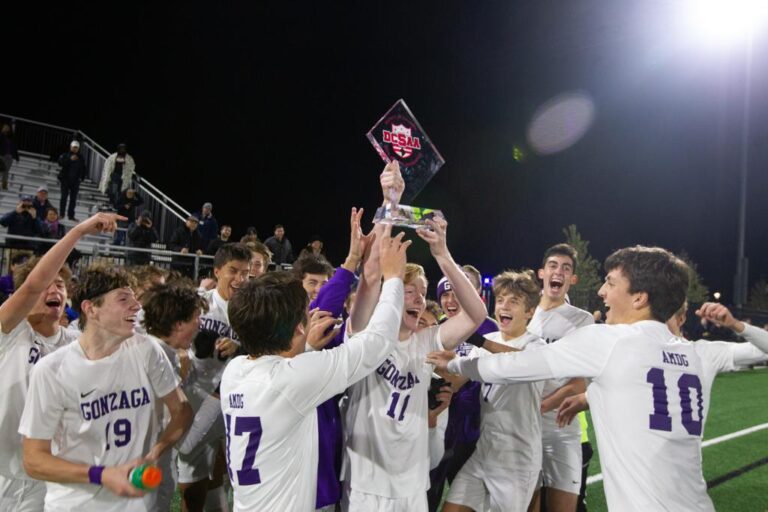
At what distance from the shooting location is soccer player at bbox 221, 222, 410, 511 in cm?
261

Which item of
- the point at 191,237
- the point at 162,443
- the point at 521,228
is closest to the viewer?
the point at 162,443

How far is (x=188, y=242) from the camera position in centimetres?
1344

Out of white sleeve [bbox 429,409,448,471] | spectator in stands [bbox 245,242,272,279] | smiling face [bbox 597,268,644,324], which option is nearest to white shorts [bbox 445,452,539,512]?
white sleeve [bbox 429,409,448,471]

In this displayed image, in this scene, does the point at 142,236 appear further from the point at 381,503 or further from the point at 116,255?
the point at 381,503

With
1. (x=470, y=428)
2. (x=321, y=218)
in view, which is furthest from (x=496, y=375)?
(x=321, y=218)

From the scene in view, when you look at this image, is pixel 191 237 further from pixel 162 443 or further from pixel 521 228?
pixel 521 228

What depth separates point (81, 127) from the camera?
29562 millimetres

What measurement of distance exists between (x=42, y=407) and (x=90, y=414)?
0.71 ft

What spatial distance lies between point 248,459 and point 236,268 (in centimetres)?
271

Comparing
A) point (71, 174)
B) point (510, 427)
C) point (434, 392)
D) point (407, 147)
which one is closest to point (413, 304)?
point (434, 392)

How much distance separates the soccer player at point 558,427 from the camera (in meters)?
4.71

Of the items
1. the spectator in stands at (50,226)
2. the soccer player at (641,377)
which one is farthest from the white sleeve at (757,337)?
the spectator in stands at (50,226)

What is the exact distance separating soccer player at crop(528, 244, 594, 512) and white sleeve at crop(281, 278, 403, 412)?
7.63 ft

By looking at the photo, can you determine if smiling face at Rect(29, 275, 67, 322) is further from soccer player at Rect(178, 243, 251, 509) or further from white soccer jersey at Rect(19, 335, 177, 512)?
soccer player at Rect(178, 243, 251, 509)
